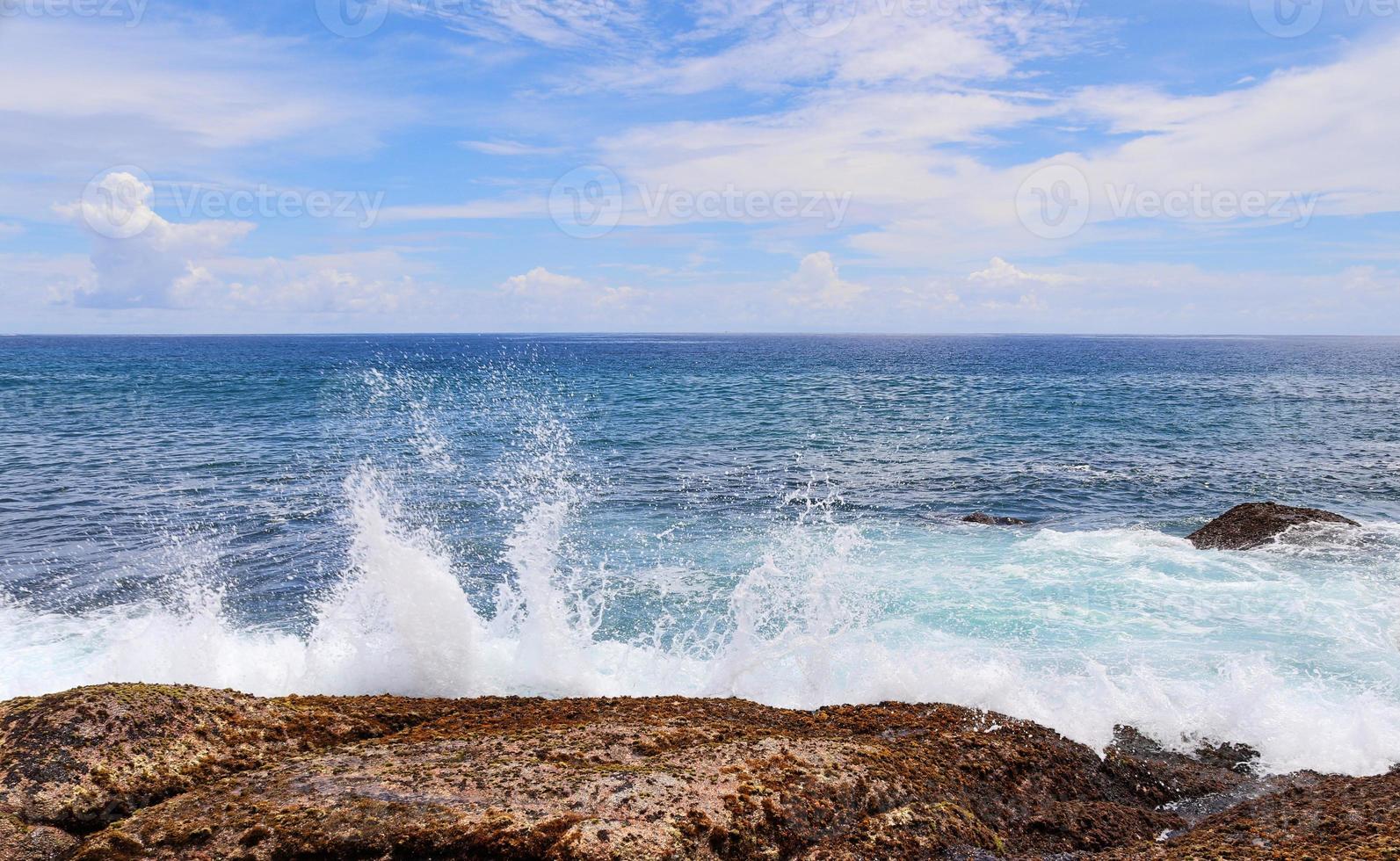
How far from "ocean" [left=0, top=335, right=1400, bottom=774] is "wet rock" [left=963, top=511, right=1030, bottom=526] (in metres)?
0.44

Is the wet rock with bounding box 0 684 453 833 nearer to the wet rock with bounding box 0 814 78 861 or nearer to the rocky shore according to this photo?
the rocky shore

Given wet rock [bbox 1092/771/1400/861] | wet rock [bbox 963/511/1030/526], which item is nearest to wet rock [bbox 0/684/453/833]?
wet rock [bbox 1092/771/1400/861]

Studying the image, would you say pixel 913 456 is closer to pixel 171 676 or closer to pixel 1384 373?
pixel 171 676

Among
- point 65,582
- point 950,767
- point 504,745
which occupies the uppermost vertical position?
point 504,745

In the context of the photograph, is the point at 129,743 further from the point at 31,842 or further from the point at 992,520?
the point at 992,520

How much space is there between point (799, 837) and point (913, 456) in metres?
25.4

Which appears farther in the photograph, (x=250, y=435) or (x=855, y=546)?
(x=250, y=435)

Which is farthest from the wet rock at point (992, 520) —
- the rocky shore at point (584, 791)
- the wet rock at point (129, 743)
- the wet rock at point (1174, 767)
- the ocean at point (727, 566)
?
the wet rock at point (129, 743)

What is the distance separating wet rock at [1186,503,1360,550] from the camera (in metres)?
16.5

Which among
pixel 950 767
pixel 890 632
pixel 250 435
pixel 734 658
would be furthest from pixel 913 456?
pixel 250 435

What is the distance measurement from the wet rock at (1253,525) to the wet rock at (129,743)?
676 inches

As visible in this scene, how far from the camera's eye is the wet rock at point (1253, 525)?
16.5 meters

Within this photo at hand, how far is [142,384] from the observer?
59.1 meters

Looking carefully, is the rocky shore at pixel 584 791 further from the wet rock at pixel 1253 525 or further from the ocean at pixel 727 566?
the wet rock at pixel 1253 525
